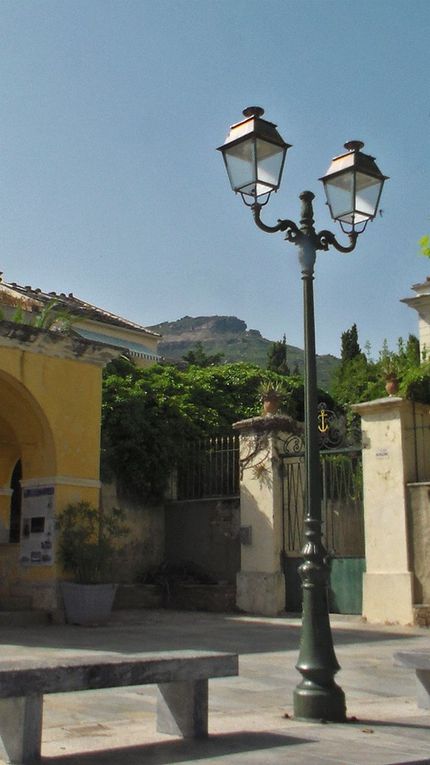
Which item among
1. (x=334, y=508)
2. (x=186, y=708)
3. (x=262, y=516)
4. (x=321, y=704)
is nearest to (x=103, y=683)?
(x=186, y=708)

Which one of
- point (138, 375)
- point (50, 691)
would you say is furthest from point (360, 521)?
point (50, 691)

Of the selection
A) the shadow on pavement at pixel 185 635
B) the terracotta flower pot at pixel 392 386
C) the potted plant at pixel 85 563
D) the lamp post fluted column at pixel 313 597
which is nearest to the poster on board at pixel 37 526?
the potted plant at pixel 85 563

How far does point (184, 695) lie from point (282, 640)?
19.4ft

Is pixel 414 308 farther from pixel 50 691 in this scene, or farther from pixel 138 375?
pixel 50 691

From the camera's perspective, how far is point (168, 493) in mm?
17344

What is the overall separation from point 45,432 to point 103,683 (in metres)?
9.16

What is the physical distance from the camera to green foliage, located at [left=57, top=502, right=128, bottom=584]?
1352 centimetres

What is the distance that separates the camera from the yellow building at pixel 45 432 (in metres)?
13.6

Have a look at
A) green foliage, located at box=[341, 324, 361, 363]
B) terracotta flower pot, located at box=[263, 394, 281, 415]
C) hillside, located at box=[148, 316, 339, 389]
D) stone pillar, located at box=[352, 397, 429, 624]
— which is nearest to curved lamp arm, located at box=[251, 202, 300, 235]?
stone pillar, located at box=[352, 397, 429, 624]

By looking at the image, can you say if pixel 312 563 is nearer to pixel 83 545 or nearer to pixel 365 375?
pixel 83 545

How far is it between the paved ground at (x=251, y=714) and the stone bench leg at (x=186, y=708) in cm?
10

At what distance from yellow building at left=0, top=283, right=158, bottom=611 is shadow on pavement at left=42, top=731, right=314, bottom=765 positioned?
334 inches

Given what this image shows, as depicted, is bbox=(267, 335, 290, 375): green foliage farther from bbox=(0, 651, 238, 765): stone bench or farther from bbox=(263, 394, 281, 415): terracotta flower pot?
bbox=(0, 651, 238, 765): stone bench

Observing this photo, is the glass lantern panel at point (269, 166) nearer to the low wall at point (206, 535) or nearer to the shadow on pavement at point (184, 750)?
the shadow on pavement at point (184, 750)
